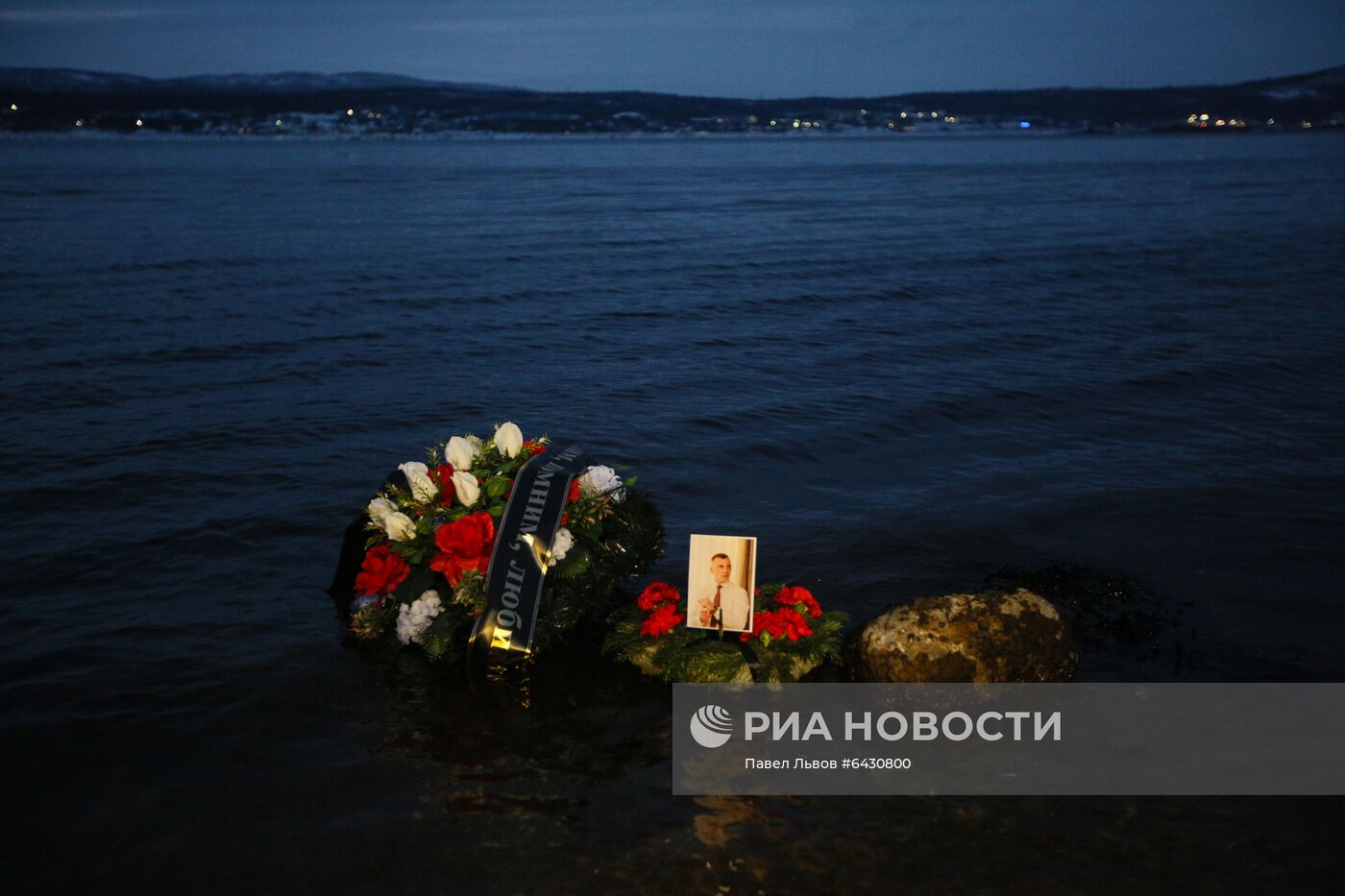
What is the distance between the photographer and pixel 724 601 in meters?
8.27

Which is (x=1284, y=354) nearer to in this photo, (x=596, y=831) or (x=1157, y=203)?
(x=596, y=831)

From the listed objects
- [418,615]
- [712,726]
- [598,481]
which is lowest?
[712,726]

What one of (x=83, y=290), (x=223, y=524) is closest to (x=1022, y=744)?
(x=223, y=524)

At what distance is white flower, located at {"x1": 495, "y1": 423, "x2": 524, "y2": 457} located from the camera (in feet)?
29.9

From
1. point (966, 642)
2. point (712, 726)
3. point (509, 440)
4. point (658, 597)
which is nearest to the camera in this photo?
point (712, 726)

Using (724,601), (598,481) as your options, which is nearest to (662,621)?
(724,601)

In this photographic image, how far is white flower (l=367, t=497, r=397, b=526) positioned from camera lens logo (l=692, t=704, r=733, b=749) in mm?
2970

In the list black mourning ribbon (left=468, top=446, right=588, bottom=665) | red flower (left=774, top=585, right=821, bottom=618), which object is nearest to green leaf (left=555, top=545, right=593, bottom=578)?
black mourning ribbon (left=468, top=446, right=588, bottom=665)

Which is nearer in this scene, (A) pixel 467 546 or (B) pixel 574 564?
(A) pixel 467 546

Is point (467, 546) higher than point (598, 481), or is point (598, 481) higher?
point (598, 481)

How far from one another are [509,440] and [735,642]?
98.5 inches

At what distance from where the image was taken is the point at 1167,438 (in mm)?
15289

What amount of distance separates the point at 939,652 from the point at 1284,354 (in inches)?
656

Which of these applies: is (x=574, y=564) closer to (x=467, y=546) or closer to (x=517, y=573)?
(x=517, y=573)
